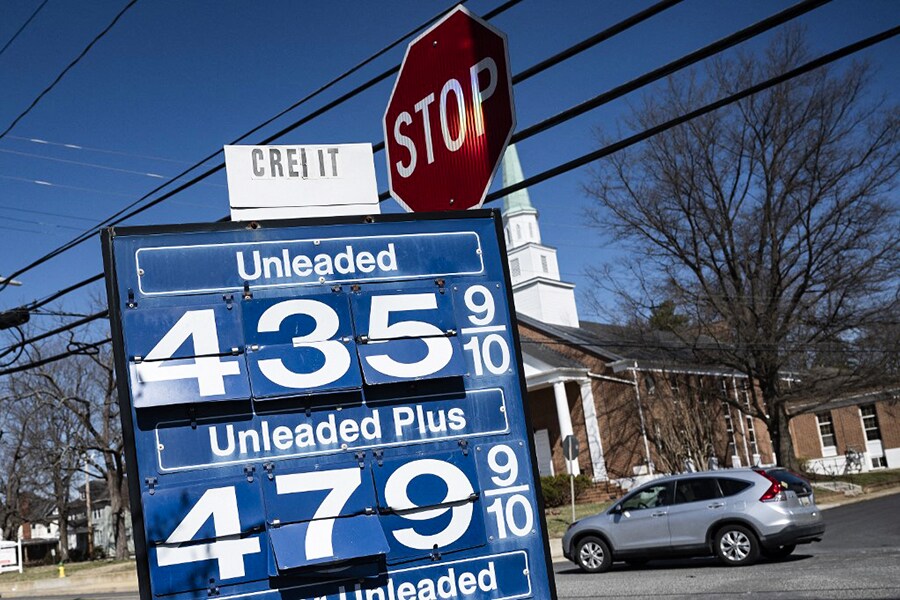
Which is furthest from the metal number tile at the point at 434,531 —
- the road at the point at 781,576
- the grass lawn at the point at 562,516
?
the grass lawn at the point at 562,516

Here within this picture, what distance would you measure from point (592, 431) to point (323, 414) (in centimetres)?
3569

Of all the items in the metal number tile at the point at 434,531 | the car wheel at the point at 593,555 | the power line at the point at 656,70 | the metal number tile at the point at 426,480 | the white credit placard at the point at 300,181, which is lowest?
the car wheel at the point at 593,555

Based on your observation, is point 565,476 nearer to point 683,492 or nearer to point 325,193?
point 683,492

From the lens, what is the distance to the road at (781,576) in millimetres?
11539

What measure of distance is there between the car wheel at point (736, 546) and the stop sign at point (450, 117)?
12.2 m

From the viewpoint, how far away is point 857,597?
10.5 meters

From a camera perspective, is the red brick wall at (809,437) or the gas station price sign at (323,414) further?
the red brick wall at (809,437)

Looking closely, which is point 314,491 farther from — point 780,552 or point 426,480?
point 780,552

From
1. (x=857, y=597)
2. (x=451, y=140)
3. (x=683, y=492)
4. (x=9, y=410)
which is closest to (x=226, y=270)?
(x=451, y=140)

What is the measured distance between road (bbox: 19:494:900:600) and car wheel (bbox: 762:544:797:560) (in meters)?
0.14

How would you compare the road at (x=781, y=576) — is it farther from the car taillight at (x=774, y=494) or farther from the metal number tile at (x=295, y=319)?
the metal number tile at (x=295, y=319)

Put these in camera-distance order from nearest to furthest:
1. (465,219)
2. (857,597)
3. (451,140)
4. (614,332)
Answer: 1. (465,219)
2. (451,140)
3. (857,597)
4. (614,332)

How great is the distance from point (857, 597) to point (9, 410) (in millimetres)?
46776

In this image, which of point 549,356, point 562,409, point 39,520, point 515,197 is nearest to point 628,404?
point 562,409
